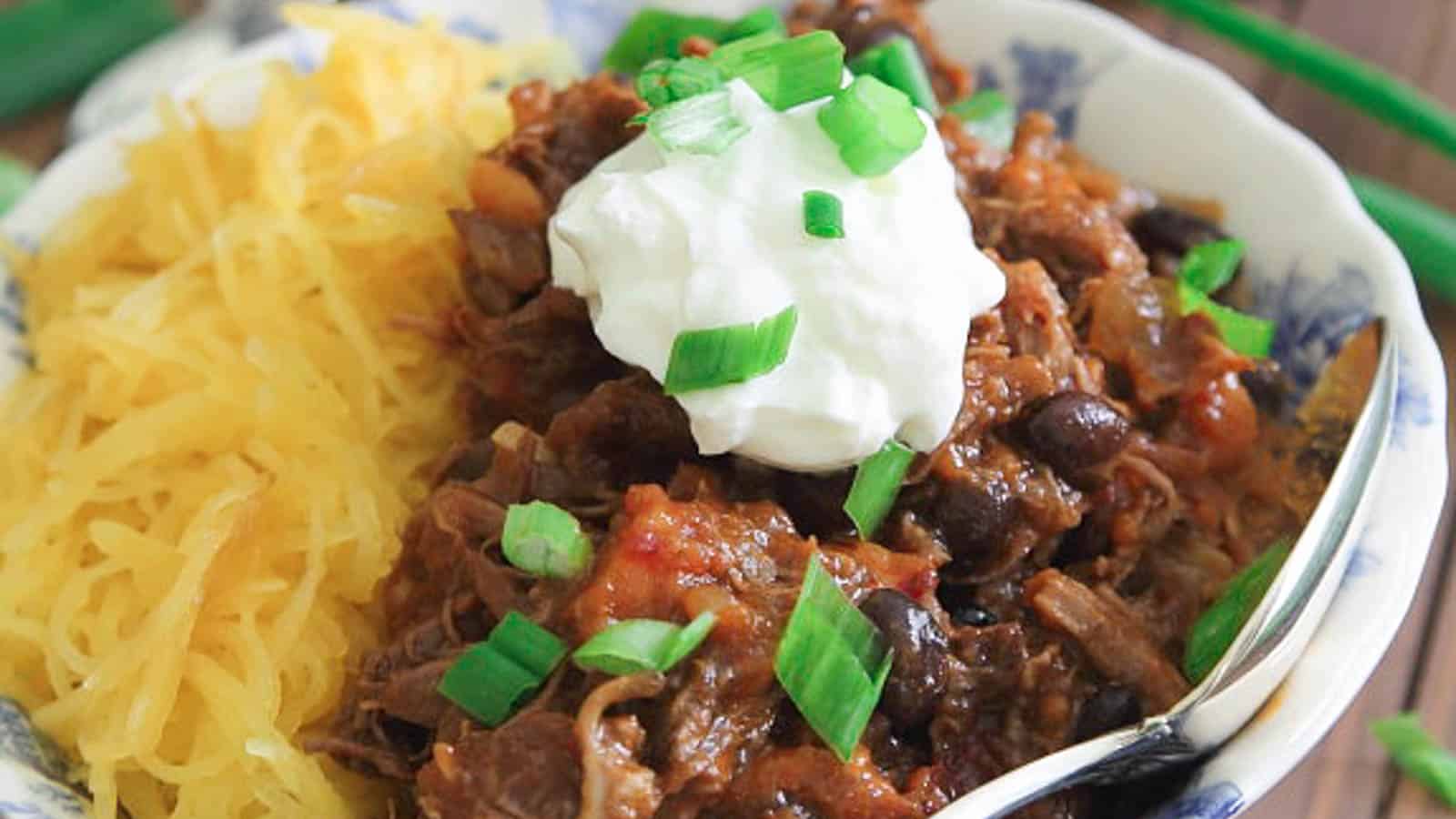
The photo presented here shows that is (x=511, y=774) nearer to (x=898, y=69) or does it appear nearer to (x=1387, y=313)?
(x=898, y=69)

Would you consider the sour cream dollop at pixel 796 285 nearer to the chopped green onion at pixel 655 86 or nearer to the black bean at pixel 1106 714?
the chopped green onion at pixel 655 86

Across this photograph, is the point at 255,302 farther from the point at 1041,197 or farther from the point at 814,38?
the point at 1041,197

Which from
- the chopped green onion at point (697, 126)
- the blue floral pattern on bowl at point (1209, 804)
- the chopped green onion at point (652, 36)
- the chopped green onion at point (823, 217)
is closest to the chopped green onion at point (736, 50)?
the chopped green onion at point (697, 126)

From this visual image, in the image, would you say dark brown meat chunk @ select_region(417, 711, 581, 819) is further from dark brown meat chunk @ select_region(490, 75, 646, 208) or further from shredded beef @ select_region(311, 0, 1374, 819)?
dark brown meat chunk @ select_region(490, 75, 646, 208)

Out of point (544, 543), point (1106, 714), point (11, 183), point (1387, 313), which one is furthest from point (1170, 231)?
point (11, 183)

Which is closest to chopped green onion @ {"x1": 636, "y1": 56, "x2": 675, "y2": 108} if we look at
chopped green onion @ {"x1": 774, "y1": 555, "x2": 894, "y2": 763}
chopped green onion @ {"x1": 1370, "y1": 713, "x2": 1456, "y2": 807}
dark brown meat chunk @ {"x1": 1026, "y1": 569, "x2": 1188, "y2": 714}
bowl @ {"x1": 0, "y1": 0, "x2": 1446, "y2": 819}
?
chopped green onion @ {"x1": 774, "y1": 555, "x2": 894, "y2": 763}

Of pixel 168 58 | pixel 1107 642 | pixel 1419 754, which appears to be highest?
pixel 1107 642

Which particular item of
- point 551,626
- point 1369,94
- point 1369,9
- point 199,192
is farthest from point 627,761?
point 1369,9
